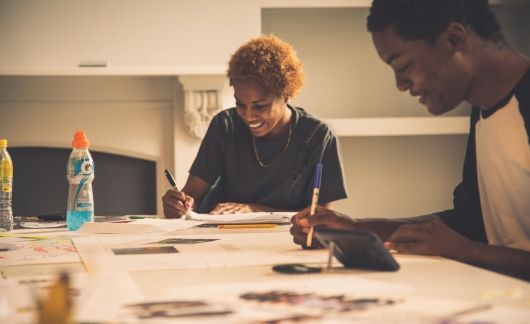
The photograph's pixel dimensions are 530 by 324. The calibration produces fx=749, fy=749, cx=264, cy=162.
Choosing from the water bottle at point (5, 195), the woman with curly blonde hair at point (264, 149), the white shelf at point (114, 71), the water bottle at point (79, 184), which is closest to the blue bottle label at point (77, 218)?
the water bottle at point (79, 184)

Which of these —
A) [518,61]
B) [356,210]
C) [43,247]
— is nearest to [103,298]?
[43,247]

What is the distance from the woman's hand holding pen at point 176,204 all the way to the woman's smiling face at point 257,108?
1.61 feet

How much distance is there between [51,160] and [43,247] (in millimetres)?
2128

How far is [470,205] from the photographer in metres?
1.74

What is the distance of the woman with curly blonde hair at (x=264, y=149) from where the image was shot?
2.58 metres

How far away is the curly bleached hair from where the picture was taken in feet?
8.69

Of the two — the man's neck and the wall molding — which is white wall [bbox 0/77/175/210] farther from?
the man's neck

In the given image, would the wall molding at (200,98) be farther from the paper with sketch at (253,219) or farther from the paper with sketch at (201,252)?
the paper with sketch at (201,252)

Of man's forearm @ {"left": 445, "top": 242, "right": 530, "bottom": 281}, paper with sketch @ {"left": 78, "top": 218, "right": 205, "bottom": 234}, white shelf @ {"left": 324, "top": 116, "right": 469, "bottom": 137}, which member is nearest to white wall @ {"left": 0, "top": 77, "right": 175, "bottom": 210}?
white shelf @ {"left": 324, "top": 116, "right": 469, "bottom": 137}

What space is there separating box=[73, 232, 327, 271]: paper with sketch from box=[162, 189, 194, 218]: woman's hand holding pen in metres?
0.41

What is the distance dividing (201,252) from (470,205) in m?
0.67

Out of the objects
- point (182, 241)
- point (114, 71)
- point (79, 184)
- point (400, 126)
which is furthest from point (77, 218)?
point (400, 126)

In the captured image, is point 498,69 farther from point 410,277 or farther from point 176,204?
point 176,204

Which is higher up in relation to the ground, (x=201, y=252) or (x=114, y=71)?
(x=114, y=71)
